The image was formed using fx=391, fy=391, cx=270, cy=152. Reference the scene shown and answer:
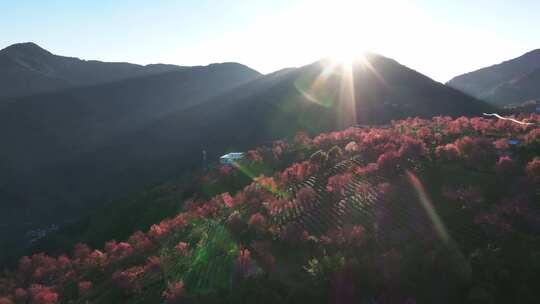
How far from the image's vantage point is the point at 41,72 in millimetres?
176750

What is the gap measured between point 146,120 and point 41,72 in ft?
240


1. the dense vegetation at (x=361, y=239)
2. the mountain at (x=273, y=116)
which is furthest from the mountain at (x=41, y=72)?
the dense vegetation at (x=361, y=239)

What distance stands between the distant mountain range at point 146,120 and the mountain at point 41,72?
116cm

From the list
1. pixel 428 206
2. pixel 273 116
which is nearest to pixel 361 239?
pixel 428 206

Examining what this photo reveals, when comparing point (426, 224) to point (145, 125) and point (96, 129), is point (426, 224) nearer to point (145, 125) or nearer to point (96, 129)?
point (145, 125)

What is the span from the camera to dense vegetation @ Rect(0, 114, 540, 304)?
451 inches

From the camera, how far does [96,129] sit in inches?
5374

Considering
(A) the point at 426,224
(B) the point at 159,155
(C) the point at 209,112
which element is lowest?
(B) the point at 159,155

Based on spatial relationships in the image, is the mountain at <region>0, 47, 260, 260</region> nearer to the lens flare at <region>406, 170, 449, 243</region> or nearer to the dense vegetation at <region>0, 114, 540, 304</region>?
the dense vegetation at <region>0, 114, 540, 304</region>

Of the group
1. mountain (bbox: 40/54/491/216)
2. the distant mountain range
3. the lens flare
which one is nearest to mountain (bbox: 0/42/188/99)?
the distant mountain range

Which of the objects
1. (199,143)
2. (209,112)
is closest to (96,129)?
(209,112)

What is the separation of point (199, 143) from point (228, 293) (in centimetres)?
8836

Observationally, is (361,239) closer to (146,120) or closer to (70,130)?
(146,120)

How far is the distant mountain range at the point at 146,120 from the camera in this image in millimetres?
84500
